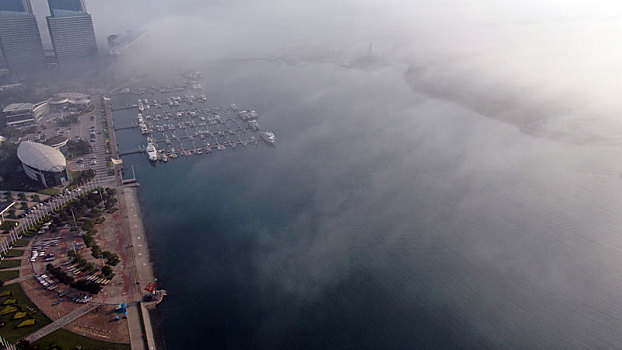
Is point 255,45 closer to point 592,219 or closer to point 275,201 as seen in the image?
point 275,201

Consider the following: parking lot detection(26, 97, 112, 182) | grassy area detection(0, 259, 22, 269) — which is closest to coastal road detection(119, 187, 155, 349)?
parking lot detection(26, 97, 112, 182)

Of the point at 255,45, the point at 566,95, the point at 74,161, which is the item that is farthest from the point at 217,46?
the point at 566,95

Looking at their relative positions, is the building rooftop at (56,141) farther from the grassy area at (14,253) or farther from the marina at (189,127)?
the grassy area at (14,253)

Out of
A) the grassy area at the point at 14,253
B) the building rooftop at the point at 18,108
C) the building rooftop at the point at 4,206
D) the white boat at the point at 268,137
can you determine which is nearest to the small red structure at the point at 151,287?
the grassy area at the point at 14,253

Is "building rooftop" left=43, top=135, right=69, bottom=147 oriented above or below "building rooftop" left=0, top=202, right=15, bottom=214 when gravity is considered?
below

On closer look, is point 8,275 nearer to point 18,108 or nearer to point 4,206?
point 4,206

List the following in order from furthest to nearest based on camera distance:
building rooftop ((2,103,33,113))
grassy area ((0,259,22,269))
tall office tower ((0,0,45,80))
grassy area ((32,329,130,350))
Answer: tall office tower ((0,0,45,80)) < building rooftop ((2,103,33,113)) < grassy area ((0,259,22,269)) < grassy area ((32,329,130,350))

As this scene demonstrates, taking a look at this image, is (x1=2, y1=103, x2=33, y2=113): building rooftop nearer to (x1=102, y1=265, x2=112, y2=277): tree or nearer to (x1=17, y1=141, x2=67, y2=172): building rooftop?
(x1=17, y1=141, x2=67, y2=172): building rooftop

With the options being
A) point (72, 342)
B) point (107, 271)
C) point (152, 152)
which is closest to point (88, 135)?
point (152, 152)
